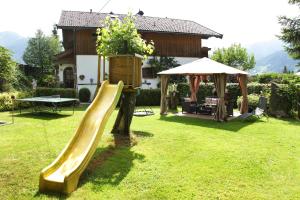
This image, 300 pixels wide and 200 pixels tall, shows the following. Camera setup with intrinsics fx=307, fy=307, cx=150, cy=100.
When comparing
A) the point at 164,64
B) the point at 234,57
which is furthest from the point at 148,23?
the point at 234,57

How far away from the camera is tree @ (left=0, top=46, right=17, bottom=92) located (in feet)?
69.8

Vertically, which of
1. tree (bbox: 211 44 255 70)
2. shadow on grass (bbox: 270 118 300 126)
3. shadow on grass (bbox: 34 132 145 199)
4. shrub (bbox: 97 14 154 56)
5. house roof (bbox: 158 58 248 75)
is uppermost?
tree (bbox: 211 44 255 70)

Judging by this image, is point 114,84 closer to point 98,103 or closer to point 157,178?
point 98,103

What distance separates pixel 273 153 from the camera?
9.03m

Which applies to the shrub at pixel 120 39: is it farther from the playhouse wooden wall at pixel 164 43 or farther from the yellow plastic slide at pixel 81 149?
the playhouse wooden wall at pixel 164 43

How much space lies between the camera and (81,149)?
7.38m

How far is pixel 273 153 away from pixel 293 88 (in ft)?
29.7

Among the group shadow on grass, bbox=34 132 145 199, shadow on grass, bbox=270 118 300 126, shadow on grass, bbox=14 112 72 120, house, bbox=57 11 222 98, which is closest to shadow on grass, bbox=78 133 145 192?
shadow on grass, bbox=34 132 145 199

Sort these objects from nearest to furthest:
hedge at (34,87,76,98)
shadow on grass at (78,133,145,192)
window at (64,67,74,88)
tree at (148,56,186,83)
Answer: shadow on grass at (78,133,145,192)
hedge at (34,87,76,98)
tree at (148,56,186,83)
window at (64,67,74,88)

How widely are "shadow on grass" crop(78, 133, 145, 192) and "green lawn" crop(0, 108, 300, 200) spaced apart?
0.07 feet

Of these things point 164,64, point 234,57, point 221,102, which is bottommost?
point 221,102

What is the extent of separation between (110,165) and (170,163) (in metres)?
1.55

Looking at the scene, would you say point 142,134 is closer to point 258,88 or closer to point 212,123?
point 212,123

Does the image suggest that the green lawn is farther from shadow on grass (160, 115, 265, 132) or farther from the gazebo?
the gazebo
